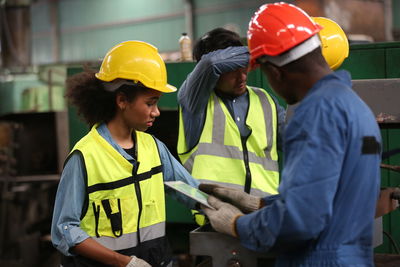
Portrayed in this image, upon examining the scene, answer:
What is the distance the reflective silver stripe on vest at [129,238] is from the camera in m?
1.79

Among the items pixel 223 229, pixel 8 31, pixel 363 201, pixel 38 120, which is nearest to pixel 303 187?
pixel 363 201

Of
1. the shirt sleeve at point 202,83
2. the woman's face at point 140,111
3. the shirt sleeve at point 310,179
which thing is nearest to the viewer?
the shirt sleeve at point 310,179

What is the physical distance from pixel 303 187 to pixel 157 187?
77 cm

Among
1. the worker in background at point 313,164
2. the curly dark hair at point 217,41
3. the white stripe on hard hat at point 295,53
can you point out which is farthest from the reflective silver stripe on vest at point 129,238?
the curly dark hair at point 217,41

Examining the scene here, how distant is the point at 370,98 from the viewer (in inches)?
83.6

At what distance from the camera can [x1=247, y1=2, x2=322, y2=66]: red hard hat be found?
141cm

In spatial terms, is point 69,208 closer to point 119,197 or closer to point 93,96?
point 119,197

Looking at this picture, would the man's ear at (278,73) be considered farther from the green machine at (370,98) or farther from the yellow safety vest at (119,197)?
the green machine at (370,98)

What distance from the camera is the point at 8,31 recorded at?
23.2 ft

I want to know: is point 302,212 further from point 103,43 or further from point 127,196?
point 103,43

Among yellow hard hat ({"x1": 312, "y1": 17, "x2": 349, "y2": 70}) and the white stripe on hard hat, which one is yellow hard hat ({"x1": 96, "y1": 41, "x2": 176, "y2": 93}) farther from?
yellow hard hat ({"x1": 312, "y1": 17, "x2": 349, "y2": 70})

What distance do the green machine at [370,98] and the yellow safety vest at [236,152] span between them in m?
0.46

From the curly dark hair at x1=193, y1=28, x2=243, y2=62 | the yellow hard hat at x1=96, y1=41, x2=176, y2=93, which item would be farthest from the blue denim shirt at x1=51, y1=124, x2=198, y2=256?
the curly dark hair at x1=193, y1=28, x2=243, y2=62

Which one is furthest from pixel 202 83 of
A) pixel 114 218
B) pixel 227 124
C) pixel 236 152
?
pixel 114 218
